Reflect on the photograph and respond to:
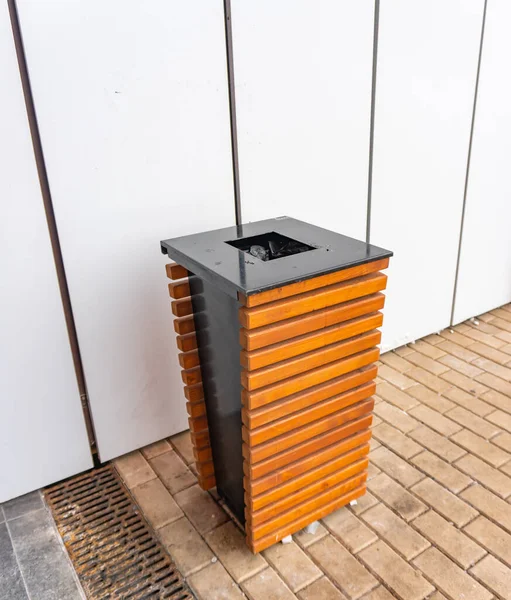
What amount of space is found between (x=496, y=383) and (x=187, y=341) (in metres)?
2.23

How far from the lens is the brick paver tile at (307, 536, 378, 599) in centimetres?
214

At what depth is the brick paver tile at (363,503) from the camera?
2.52 m

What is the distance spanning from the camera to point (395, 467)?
9.16 feet

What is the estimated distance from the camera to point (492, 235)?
4.21 metres

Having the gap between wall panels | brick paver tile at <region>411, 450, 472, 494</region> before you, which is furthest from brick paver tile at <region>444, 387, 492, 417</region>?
the gap between wall panels

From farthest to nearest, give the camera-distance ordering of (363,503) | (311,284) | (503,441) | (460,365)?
(460,365) → (503,441) → (363,503) → (311,284)

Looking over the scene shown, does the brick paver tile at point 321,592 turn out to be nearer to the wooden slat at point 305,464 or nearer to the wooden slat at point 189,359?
the wooden slat at point 305,464

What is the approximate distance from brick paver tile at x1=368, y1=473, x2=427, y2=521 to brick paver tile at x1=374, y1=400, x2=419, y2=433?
0.45 m

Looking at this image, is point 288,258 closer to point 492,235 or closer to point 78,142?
point 78,142

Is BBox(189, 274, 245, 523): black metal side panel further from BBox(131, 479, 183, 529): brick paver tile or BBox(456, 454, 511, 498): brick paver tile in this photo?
BBox(456, 454, 511, 498): brick paver tile

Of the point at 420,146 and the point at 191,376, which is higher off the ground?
the point at 420,146

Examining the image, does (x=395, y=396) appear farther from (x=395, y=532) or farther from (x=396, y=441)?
(x=395, y=532)

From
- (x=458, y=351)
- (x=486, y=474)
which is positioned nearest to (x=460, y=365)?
(x=458, y=351)

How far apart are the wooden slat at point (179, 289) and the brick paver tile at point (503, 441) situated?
1.93 meters
